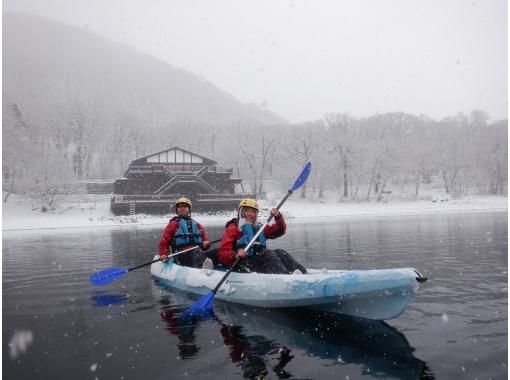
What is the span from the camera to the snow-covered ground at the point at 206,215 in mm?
35031

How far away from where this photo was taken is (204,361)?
508 centimetres

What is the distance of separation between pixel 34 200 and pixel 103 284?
34.0m

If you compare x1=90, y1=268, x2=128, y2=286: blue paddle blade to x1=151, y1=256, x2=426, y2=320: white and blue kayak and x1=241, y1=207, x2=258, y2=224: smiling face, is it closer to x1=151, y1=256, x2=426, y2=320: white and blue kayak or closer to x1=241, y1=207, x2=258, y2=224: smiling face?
x1=151, y1=256, x2=426, y2=320: white and blue kayak

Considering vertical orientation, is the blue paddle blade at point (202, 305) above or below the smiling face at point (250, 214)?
below

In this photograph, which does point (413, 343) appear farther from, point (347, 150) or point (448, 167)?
point (448, 167)

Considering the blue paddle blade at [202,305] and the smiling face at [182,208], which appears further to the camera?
the smiling face at [182,208]

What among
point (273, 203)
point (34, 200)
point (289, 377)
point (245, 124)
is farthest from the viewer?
point (245, 124)

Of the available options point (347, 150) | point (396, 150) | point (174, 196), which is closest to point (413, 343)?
point (174, 196)

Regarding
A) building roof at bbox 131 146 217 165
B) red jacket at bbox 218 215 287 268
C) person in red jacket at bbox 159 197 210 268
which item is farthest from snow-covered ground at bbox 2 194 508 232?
red jacket at bbox 218 215 287 268

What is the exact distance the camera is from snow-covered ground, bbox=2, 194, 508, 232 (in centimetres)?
3503

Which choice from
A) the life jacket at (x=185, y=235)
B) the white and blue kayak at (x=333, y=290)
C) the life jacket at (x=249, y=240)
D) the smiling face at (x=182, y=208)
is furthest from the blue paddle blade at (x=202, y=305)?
the smiling face at (x=182, y=208)

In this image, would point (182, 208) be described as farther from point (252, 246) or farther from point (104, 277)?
point (252, 246)

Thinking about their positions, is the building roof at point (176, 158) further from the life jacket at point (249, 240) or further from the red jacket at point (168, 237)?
the life jacket at point (249, 240)

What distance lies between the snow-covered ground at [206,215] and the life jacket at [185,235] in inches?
941
